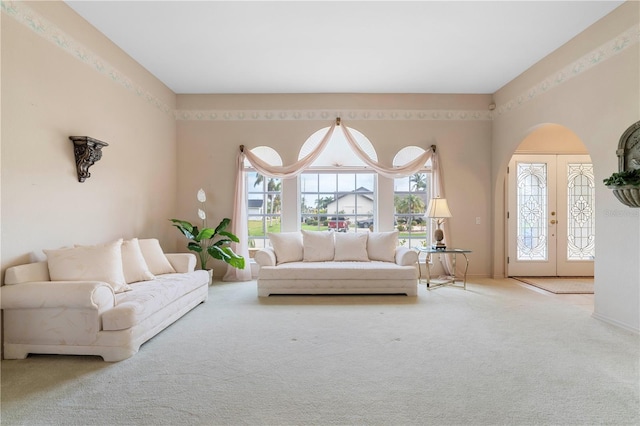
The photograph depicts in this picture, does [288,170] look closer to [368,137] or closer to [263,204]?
[263,204]

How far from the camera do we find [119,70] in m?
4.01

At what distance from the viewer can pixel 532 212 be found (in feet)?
18.5

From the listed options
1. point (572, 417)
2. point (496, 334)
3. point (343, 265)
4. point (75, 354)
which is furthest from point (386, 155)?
point (75, 354)

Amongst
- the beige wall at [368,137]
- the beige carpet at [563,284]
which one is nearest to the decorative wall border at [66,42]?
the beige wall at [368,137]

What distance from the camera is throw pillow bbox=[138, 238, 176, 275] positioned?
3754 millimetres

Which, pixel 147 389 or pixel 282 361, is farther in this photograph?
pixel 282 361

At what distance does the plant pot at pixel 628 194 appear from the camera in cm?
282

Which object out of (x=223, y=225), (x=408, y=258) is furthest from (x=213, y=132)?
(x=408, y=258)

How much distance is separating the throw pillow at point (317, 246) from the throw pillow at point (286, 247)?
10 cm

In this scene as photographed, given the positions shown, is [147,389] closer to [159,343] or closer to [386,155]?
[159,343]

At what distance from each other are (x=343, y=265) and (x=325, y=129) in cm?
242

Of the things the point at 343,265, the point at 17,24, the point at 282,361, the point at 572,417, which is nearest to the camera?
the point at 572,417

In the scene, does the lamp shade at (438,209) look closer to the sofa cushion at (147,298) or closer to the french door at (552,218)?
the french door at (552,218)

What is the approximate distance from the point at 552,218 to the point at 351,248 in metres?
3.63
